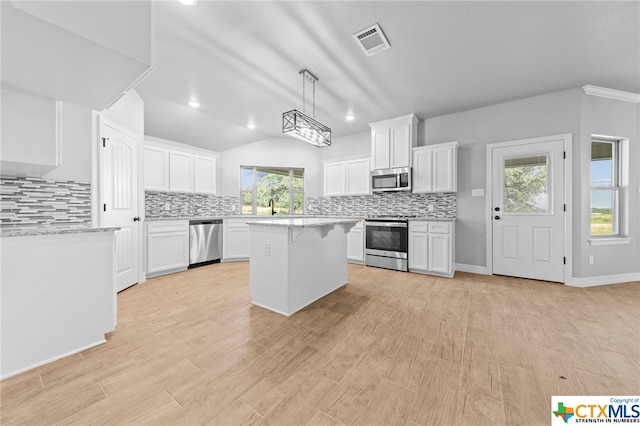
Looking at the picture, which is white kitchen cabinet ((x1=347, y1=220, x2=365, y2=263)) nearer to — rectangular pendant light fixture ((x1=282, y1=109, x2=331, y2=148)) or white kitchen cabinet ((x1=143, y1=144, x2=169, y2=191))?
rectangular pendant light fixture ((x1=282, y1=109, x2=331, y2=148))

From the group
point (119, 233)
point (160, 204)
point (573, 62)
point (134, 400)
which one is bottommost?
point (134, 400)

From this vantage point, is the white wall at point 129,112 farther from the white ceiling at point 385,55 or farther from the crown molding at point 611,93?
the crown molding at point 611,93

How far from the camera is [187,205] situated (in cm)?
480

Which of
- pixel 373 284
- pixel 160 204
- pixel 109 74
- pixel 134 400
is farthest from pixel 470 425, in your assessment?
pixel 160 204

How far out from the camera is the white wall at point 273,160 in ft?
17.8

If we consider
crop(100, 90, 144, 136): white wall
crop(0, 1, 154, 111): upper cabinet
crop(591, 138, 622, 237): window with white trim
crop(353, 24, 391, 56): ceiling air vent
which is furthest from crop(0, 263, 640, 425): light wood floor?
crop(353, 24, 391, 56): ceiling air vent

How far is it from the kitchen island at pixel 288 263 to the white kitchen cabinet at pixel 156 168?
2525 millimetres

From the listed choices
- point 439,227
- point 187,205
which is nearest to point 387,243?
point 439,227

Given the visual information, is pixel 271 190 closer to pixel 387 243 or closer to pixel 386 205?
pixel 386 205

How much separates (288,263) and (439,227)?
270 cm

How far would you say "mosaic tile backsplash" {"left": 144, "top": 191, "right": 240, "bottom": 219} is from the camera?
14.2 ft

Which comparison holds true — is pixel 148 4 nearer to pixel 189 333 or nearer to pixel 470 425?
pixel 189 333

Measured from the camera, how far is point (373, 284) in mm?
3410

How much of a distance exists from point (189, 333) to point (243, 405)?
103cm
